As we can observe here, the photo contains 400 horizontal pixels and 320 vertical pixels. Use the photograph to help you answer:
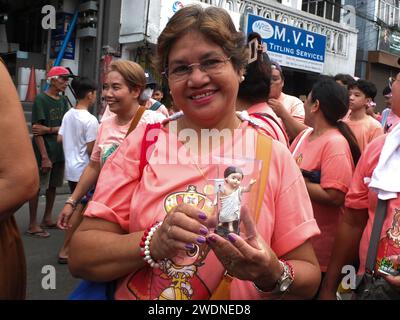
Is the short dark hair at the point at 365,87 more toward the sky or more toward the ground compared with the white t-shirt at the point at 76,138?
more toward the sky

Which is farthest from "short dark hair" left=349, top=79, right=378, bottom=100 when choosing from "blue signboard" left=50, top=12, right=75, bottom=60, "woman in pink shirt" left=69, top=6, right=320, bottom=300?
"blue signboard" left=50, top=12, right=75, bottom=60

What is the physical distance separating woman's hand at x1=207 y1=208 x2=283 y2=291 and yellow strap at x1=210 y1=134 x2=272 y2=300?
0.13 meters

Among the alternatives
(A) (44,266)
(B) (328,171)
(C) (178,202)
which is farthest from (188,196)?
(A) (44,266)

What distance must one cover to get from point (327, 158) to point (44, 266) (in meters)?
2.44

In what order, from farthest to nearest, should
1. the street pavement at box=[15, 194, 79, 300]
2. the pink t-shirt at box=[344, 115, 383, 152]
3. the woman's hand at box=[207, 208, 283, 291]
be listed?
the pink t-shirt at box=[344, 115, 383, 152]
the street pavement at box=[15, 194, 79, 300]
the woman's hand at box=[207, 208, 283, 291]

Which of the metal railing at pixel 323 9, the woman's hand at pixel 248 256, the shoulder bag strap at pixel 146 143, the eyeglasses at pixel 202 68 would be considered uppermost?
the metal railing at pixel 323 9

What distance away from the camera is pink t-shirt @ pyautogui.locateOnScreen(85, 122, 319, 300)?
135 cm

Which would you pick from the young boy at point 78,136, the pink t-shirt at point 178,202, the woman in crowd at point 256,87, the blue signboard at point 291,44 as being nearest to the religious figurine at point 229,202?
the pink t-shirt at point 178,202

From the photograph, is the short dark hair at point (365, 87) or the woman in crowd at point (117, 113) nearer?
the woman in crowd at point (117, 113)

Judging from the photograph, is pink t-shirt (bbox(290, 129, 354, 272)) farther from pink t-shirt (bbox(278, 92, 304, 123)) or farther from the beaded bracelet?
the beaded bracelet

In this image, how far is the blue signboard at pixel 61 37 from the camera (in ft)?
29.9

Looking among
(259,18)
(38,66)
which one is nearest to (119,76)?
(38,66)

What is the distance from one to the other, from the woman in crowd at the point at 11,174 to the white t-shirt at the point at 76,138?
10.2 feet

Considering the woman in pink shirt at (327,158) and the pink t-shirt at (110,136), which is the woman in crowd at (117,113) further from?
the woman in pink shirt at (327,158)
